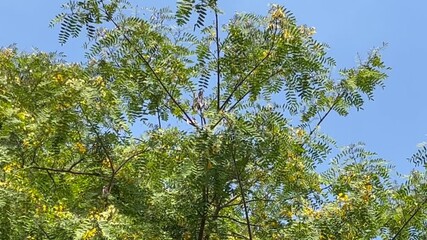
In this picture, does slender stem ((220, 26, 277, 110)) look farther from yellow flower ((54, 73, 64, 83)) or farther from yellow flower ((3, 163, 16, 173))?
yellow flower ((3, 163, 16, 173))

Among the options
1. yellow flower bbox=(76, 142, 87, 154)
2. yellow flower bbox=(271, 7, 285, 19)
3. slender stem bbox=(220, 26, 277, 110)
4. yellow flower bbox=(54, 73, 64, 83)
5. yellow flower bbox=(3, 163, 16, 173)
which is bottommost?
yellow flower bbox=(3, 163, 16, 173)

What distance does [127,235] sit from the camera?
3252 mm

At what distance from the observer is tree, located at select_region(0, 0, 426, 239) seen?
3.40 metres

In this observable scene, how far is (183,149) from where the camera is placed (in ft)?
11.7

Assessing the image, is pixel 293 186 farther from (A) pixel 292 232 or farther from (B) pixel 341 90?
(B) pixel 341 90

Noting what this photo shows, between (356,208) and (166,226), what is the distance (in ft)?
3.96

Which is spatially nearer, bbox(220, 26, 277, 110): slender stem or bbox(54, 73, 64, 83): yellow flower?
bbox(220, 26, 277, 110): slender stem

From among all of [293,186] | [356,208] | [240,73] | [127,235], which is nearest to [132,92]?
[240,73]

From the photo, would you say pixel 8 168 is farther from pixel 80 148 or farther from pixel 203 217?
Answer: pixel 203 217

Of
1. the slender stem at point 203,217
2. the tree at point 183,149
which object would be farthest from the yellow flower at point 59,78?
the slender stem at point 203,217

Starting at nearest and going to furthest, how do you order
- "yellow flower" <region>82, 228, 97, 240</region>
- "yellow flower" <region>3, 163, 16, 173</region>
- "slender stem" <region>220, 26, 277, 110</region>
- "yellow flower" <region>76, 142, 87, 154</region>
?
"yellow flower" <region>82, 228, 97, 240</region> < "yellow flower" <region>3, 163, 16, 173</region> < "slender stem" <region>220, 26, 277, 110</region> < "yellow flower" <region>76, 142, 87, 154</region>

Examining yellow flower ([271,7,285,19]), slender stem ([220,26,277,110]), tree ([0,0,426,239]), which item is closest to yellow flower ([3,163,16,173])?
tree ([0,0,426,239])

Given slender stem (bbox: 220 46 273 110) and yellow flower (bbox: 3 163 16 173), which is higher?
slender stem (bbox: 220 46 273 110)

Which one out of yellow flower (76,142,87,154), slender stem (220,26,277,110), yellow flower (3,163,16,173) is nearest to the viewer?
yellow flower (3,163,16,173)
